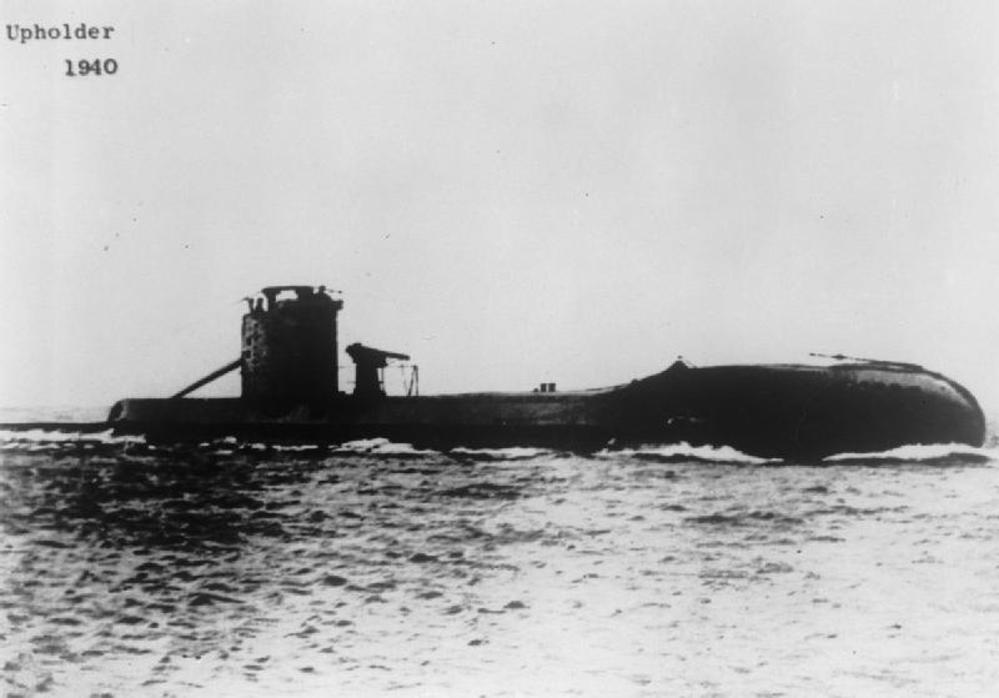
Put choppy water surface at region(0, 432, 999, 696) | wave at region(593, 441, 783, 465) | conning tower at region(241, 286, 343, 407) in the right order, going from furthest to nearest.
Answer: conning tower at region(241, 286, 343, 407) < wave at region(593, 441, 783, 465) < choppy water surface at region(0, 432, 999, 696)

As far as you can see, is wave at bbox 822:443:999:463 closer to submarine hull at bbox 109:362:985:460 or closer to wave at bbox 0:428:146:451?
submarine hull at bbox 109:362:985:460

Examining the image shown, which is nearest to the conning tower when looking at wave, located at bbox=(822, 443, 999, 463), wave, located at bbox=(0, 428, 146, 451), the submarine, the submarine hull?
the submarine

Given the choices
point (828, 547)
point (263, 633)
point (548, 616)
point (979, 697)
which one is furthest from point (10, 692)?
point (828, 547)

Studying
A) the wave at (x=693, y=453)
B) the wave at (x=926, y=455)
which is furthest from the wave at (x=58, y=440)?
the wave at (x=926, y=455)

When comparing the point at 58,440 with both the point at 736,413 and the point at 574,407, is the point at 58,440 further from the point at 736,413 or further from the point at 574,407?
the point at 736,413

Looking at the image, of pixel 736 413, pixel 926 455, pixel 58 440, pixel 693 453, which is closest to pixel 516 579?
pixel 736 413

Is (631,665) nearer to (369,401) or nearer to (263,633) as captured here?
(263,633)

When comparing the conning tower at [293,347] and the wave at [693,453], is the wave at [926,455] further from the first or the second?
the conning tower at [293,347]
